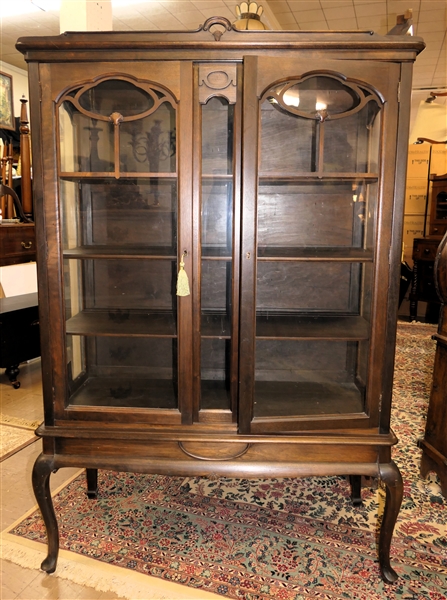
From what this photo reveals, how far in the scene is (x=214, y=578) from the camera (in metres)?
1.50

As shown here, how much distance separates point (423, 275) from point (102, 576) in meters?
4.42

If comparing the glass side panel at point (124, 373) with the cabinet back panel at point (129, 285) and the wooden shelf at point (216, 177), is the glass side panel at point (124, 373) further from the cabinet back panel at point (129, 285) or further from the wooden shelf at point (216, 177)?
the wooden shelf at point (216, 177)

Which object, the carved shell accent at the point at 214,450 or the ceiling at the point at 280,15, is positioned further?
the ceiling at the point at 280,15

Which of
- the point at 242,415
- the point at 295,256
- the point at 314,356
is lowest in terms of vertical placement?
the point at 242,415

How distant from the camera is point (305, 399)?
155 cm

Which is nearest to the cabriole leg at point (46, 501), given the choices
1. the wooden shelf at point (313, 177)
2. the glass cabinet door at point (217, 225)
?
the glass cabinet door at point (217, 225)

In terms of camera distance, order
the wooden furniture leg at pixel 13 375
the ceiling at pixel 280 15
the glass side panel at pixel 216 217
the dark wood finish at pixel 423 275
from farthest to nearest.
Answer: the dark wood finish at pixel 423 275, the ceiling at pixel 280 15, the wooden furniture leg at pixel 13 375, the glass side panel at pixel 216 217

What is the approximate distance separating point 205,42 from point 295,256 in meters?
0.65

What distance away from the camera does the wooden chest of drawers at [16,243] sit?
3.25 meters

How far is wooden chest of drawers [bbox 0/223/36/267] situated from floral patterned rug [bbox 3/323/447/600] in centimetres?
188

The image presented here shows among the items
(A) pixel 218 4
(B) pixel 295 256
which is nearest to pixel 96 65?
(B) pixel 295 256

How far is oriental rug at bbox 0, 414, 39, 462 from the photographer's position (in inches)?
92.3

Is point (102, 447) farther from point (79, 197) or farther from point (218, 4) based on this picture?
point (218, 4)

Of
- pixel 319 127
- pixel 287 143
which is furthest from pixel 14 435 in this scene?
pixel 319 127
